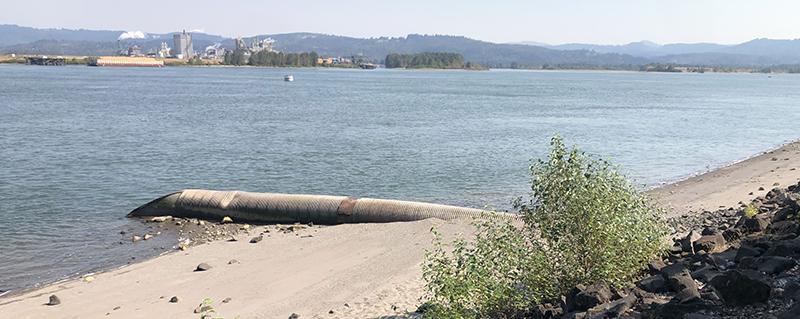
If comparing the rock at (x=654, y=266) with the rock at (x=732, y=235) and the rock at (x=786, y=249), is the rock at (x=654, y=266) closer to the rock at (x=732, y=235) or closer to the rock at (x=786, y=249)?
the rock at (x=786, y=249)

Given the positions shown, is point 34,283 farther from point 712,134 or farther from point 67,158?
point 712,134

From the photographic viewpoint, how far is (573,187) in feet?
34.9

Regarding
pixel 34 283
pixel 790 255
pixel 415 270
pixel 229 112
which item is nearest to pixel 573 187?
pixel 790 255

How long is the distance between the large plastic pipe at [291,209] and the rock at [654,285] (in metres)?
10.5

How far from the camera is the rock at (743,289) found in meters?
8.66

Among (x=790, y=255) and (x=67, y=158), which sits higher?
(x=790, y=255)

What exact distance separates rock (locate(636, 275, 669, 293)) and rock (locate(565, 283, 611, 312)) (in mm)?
519

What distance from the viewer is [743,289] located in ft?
28.6

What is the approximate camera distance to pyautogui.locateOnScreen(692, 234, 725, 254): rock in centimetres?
1246

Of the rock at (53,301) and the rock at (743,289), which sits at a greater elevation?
the rock at (743,289)

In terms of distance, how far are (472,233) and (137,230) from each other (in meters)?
9.23

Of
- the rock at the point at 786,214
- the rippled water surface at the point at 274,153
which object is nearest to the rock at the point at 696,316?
the rock at the point at 786,214

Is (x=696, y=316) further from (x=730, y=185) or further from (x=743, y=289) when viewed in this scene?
(x=730, y=185)

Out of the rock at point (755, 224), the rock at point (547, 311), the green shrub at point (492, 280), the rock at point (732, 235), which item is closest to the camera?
the green shrub at point (492, 280)
